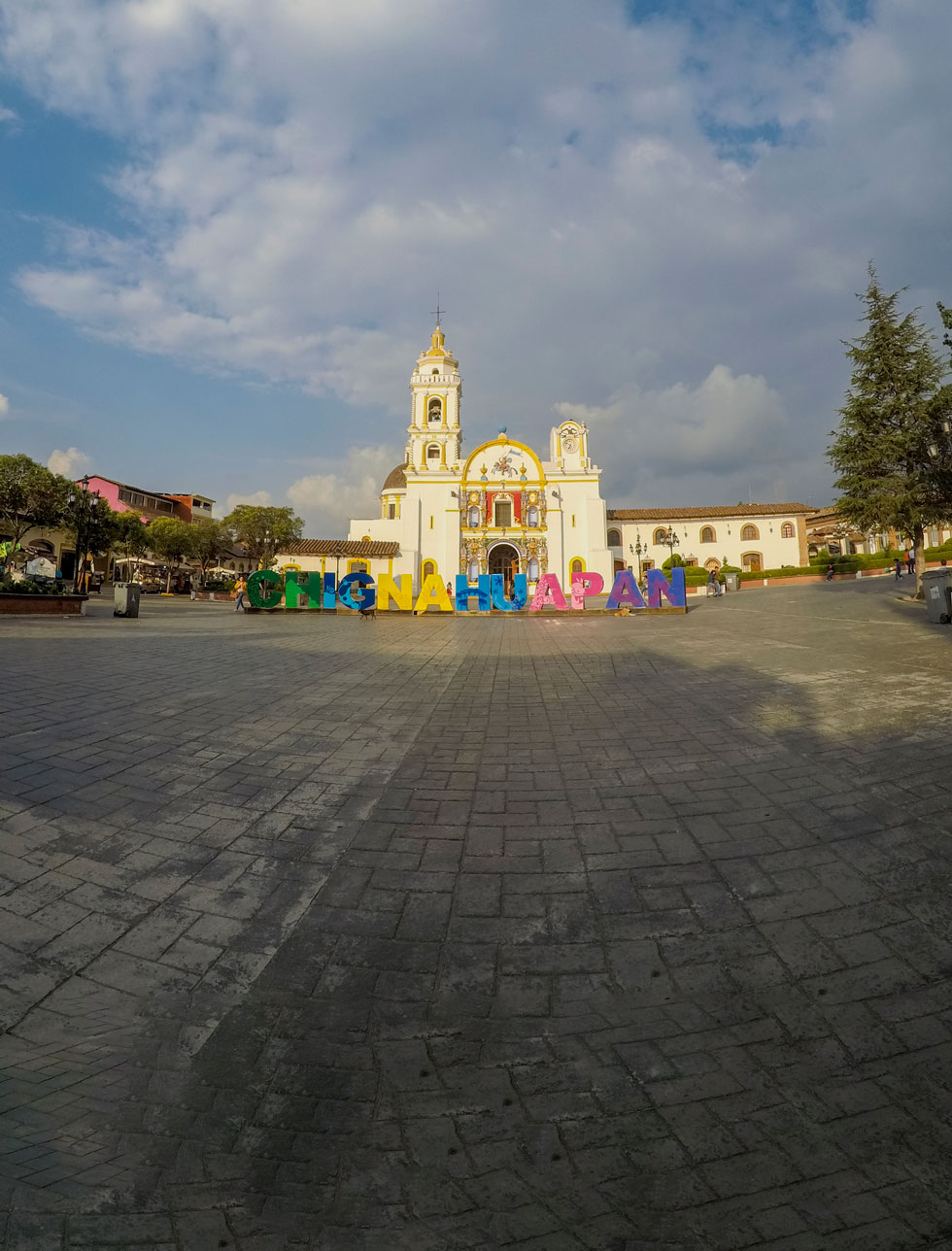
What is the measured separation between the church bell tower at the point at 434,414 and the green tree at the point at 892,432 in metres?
34.7

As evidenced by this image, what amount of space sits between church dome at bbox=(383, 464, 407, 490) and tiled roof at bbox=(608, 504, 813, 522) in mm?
21603

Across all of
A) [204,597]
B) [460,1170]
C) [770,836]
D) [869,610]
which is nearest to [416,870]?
[460,1170]

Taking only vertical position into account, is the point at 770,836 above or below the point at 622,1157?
above

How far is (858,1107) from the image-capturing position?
2.08 metres

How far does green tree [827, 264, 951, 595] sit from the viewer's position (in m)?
19.2

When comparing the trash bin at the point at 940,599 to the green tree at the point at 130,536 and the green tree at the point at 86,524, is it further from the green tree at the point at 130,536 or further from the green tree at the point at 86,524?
the green tree at the point at 130,536

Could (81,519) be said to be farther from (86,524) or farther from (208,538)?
(208,538)

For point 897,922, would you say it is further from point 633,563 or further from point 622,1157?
point 633,563

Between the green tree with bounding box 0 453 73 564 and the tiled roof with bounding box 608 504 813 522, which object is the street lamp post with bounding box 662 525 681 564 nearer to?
the tiled roof with bounding box 608 504 813 522

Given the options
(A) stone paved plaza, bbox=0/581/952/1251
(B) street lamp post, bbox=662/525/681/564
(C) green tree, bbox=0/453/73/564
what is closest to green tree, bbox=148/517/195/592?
(C) green tree, bbox=0/453/73/564

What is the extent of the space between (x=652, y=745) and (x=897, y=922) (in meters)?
2.64

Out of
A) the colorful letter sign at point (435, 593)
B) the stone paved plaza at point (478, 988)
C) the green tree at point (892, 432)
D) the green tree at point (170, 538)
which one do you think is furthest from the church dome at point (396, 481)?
the stone paved plaza at point (478, 988)

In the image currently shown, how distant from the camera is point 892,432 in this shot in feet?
64.3

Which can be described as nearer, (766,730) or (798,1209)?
(798,1209)
